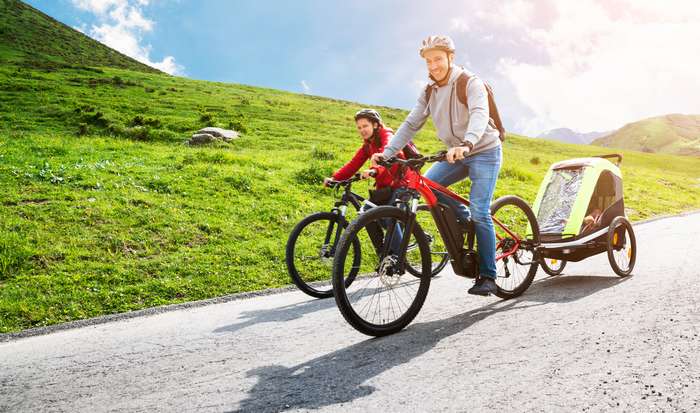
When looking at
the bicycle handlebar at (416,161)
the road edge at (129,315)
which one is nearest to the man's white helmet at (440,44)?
the bicycle handlebar at (416,161)

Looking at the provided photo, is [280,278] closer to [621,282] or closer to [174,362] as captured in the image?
[174,362]

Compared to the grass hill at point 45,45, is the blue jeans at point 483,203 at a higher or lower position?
lower

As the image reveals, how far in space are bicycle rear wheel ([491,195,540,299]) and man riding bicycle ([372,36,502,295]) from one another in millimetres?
802

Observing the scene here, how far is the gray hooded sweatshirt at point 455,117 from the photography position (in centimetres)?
511

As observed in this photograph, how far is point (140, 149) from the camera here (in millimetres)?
19234

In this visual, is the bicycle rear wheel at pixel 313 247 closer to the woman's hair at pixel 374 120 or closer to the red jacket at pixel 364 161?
the red jacket at pixel 364 161

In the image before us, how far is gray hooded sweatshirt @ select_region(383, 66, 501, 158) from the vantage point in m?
Answer: 5.11

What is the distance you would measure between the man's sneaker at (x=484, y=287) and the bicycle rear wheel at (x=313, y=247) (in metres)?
1.73

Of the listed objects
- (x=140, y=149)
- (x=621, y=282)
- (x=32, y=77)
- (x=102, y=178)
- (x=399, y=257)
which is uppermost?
(x=32, y=77)

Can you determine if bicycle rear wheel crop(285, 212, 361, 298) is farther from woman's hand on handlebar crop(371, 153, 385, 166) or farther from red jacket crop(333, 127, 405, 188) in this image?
woman's hand on handlebar crop(371, 153, 385, 166)

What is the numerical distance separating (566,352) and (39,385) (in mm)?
4047

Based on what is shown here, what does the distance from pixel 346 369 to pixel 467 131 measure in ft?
8.27

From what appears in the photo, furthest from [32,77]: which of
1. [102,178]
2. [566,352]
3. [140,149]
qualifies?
[566,352]

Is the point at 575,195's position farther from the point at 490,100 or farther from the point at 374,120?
the point at 374,120
